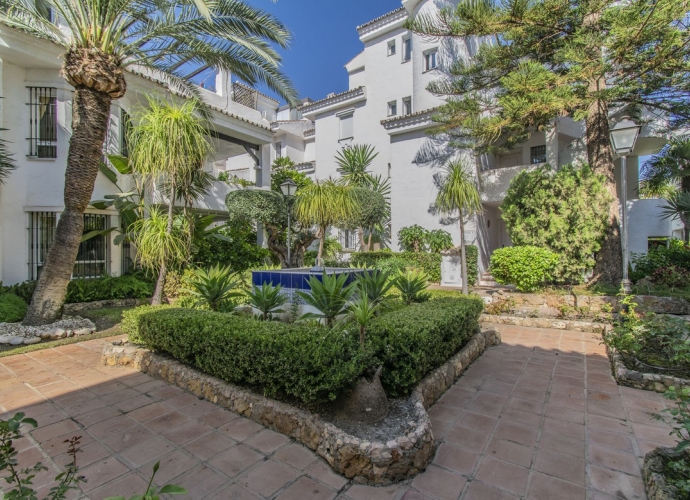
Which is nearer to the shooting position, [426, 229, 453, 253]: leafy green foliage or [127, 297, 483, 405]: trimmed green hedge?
[127, 297, 483, 405]: trimmed green hedge

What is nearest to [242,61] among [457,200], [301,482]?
[457,200]

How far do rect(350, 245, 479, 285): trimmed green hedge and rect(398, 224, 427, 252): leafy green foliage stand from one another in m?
0.72

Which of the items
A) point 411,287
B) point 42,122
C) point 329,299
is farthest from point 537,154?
point 42,122

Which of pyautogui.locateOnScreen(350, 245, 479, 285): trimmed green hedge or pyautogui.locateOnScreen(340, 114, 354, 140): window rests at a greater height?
pyautogui.locateOnScreen(340, 114, 354, 140): window

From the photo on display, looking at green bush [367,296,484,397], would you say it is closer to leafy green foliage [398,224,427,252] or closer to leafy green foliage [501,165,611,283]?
leafy green foliage [501,165,611,283]

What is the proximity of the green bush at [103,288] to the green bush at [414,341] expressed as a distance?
325 inches

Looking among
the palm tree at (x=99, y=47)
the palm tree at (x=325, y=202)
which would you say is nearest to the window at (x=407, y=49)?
the palm tree at (x=99, y=47)

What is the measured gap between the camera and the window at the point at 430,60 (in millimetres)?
17641

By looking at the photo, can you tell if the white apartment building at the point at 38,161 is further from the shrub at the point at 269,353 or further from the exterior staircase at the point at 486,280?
the exterior staircase at the point at 486,280

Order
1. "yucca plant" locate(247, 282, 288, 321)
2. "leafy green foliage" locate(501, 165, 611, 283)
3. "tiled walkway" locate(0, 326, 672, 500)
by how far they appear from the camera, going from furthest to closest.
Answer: "leafy green foliage" locate(501, 165, 611, 283)
"yucca plant" locate(247, 282, 288, 321)
"tiled walkway" locate(0, 326, 672, 500)

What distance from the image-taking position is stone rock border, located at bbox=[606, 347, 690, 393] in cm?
431

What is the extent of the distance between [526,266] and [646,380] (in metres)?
4.51

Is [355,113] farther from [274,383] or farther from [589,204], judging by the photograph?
[274,383]

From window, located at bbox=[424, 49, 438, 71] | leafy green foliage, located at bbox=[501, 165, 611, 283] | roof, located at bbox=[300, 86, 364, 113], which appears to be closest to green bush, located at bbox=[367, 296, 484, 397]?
leafy green foliage, located at bbox=[501, 165, 611, 283]
